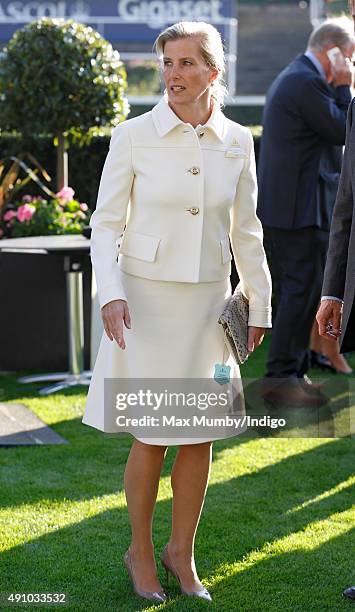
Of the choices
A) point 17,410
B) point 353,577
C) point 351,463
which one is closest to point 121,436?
point 17,410

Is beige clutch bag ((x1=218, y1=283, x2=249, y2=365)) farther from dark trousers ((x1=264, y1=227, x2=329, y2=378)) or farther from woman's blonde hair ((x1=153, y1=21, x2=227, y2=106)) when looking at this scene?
dark trousers ((x1=264, y1=227, x2=329, y2=378))

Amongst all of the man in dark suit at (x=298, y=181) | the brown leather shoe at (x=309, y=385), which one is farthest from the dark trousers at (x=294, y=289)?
the brown leather shoe at (x=309, y=385)

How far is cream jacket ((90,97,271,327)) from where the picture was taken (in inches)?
132

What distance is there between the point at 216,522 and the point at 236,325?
114 centimetres

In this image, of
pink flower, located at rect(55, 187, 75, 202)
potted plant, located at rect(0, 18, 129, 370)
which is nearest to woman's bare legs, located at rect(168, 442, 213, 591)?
potted plant, located at rect(0, 18, 129, 370)

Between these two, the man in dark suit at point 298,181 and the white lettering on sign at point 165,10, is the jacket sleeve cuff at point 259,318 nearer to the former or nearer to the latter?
the man in dark suit at point 298,181

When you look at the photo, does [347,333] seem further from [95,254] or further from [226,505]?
[226,505]

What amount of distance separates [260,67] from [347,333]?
75.0 feet

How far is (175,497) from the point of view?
353cm

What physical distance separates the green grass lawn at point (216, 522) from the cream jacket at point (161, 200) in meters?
1.00

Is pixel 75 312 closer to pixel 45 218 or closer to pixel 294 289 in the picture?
pixel 45 218

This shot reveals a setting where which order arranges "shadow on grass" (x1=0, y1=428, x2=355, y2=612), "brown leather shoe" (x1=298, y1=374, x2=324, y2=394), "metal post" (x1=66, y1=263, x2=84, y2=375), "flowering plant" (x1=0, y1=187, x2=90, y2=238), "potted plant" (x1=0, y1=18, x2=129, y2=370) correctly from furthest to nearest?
1. "flowering plant" (x1=0, y1=187, x2=90, y2=238)
2. "potted plant" (x1=0, y1=18, x2=129, y2=370)
3. "metal post" (x1=66, y1=263, x2=84, y2=375)
4. "brown leather shoe" (x1=298, y1=374, x2=324, y2=394)
5. "shadow on grass" (x1=0, y1=428, x2=355, y2=612)

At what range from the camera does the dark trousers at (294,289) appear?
5.93 m

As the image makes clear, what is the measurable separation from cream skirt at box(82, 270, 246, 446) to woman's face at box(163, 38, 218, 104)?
55cm
